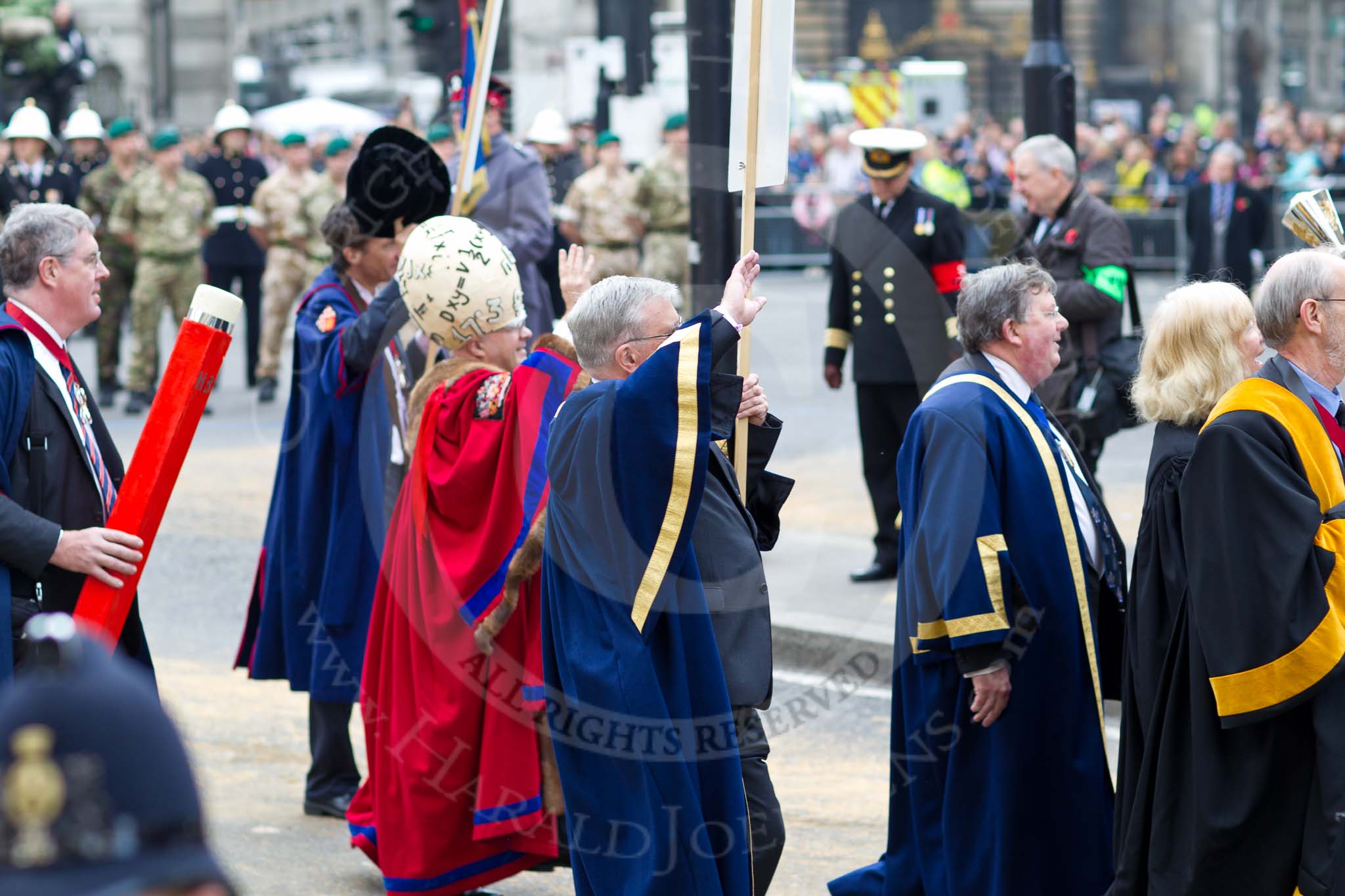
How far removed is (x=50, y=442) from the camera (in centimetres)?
411

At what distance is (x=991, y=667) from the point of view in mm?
4262

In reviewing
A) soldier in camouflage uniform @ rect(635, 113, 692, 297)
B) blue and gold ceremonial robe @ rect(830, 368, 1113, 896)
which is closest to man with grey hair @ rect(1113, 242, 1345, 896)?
blue and gold ceremonial robe @ rect(830, 368, 1113, 896)

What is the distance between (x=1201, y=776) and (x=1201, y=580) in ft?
1.32

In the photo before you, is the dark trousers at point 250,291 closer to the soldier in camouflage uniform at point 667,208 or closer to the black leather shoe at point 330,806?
the soldier in camouflage uniform at point 667,208

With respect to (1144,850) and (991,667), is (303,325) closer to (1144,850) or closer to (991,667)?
(991,667)

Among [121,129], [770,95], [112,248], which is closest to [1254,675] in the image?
[770,95]

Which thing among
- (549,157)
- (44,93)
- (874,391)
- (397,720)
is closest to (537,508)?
(397,720)

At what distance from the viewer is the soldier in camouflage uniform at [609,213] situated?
15109 millimetres

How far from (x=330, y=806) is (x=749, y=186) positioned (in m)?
2.50

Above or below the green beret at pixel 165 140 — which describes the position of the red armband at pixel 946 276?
below

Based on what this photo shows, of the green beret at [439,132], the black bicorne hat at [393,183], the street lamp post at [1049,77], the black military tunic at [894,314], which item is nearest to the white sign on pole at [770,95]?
the black bicorne hat at [393,183]

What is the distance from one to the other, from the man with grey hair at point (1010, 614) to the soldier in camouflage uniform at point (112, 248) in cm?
1080

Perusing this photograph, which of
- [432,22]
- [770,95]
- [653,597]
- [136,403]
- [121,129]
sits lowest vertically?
[136,403]

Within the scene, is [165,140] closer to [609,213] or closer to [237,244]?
[237,244]
